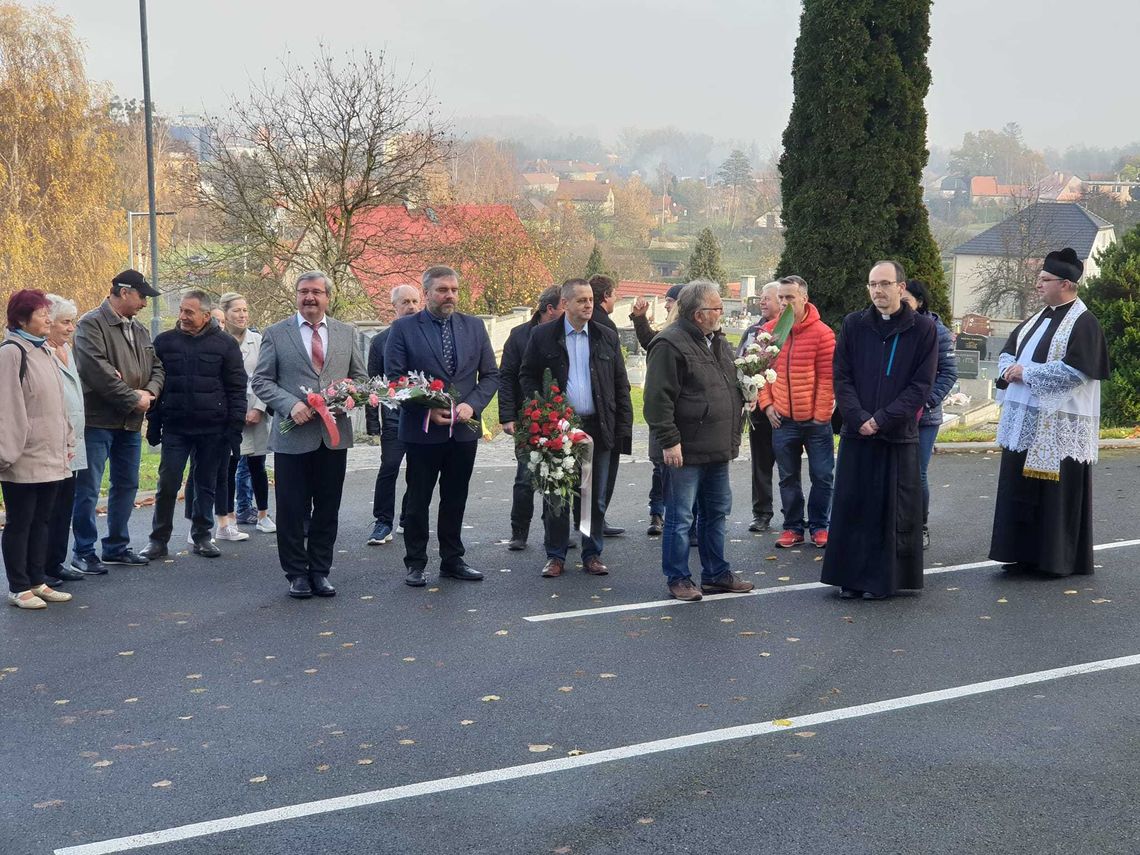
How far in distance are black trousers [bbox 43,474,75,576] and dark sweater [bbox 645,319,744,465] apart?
4027mm

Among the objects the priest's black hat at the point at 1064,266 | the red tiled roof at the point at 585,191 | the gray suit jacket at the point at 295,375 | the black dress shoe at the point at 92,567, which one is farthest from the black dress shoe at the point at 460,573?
the red tiled roof at the point at 585,191

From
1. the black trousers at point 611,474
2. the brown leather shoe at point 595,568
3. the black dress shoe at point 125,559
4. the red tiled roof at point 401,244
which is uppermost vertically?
the red tiled roof at point 401,244

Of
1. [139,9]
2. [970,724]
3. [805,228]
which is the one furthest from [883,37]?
[139,9]

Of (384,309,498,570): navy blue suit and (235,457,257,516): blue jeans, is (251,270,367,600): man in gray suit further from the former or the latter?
(235,457,257,516): blue jeans

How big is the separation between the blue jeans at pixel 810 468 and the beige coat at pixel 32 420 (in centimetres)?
540

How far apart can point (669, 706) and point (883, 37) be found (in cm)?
1338

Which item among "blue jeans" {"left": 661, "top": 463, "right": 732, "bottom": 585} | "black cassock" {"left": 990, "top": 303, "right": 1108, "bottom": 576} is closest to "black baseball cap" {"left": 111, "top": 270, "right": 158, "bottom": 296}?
"blue jeans" {"left": 661, "top": 463, "right": 732, "bottom": 585}

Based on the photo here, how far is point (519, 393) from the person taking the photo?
963 centimetres

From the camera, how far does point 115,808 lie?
16.9 ft

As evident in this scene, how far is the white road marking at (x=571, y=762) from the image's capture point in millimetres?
4895

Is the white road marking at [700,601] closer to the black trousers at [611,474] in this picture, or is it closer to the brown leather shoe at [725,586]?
the brown leather shoe at [725,586]

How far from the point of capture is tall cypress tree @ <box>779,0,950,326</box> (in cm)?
1742

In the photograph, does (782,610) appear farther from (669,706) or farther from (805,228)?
(805,228)

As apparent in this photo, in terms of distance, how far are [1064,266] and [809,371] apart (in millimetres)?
2144
